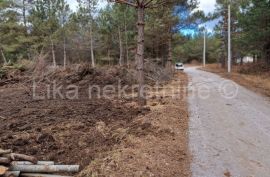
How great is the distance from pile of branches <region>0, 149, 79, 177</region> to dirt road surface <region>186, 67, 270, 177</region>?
211cm

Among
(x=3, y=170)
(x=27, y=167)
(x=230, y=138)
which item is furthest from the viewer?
(x=230, y=138)

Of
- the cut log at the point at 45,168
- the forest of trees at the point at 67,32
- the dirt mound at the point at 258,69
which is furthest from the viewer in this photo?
the forest of trees at the point at 67,32

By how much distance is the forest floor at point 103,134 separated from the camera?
4965 mm

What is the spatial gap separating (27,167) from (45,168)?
257mm

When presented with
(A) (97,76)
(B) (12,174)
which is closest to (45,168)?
(B) (12,174)

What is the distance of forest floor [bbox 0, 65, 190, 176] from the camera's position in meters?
4.96

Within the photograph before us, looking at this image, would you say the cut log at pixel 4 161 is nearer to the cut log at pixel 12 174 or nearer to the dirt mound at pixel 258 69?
the cut log at pixel 12 174

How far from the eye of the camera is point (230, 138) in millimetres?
6805

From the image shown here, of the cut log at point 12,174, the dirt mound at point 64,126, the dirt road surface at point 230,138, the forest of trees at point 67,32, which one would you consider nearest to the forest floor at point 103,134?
the dirt mound at point 64,126

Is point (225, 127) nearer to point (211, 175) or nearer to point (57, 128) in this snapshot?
point (211, 175)

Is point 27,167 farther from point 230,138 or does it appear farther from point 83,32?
point 83,32

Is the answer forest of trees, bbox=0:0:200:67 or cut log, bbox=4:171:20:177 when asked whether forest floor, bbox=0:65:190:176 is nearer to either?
cut log, bbox=4:171:20:177

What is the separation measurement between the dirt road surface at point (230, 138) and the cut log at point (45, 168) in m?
1.95

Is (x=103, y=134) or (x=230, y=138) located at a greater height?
(x=103, y=134)
